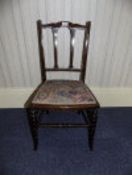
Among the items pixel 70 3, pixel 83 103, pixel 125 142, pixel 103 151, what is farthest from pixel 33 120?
pixel 70 3

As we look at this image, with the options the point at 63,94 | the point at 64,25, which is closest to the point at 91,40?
the point at 64,25

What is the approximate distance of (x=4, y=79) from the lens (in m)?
1.62

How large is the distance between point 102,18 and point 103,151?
1.10 metres

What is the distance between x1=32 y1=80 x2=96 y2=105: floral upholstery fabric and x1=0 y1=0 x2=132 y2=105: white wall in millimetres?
386

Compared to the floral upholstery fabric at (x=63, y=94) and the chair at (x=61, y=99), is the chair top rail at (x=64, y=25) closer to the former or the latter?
the chair at (x=61, y=99)

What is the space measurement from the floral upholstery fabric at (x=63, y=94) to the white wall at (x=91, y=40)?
39 centimetres

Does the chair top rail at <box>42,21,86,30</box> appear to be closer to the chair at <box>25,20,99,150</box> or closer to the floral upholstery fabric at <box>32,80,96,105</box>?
the chair at <box>25,20,99,150</box>

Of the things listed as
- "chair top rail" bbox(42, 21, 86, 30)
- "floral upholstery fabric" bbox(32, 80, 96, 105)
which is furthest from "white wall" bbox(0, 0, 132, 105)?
"floral upholstery fabric" bbox(32, 80, 96, 105)

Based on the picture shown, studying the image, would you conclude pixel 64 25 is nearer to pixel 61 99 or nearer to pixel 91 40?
pixel 91 40

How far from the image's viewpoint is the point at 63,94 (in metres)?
1.16

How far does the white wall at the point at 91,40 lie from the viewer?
1286mm

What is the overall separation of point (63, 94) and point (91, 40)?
600mm

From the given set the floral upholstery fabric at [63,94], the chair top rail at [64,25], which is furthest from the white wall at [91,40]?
the floral upholstery fabric at [63,94]

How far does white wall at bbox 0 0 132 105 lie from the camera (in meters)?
1.29
